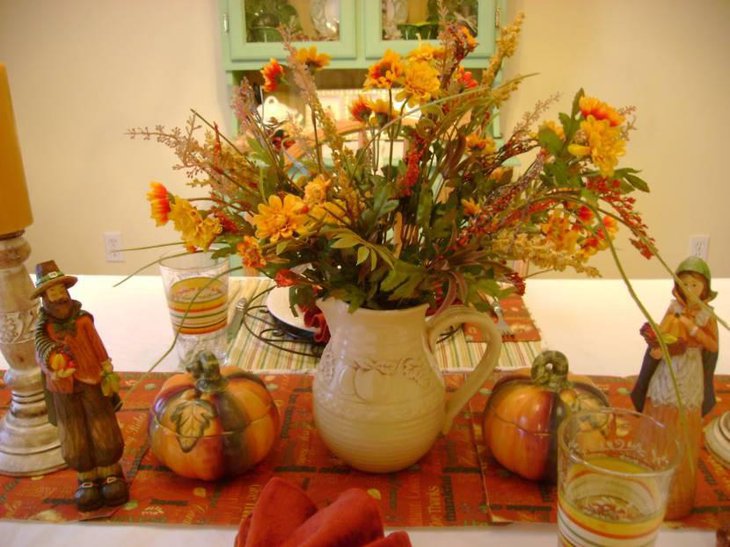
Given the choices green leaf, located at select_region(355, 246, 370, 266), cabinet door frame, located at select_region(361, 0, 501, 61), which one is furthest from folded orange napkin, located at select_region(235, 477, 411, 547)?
cabinet door frame, located at select_region(361, 0, 501, 61)

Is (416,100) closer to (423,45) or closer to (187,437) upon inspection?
(423,45)

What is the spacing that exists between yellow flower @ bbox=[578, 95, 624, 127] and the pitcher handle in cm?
25

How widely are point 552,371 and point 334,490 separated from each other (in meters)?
0.27

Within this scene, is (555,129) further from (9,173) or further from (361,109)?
(9,173)

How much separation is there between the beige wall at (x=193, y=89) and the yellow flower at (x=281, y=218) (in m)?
2.09

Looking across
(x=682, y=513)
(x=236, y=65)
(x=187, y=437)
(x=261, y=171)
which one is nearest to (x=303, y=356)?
(x=187, y=437)

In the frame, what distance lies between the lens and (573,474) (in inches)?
22.0

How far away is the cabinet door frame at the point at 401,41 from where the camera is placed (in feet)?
6.73

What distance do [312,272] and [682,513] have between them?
0.46 meters

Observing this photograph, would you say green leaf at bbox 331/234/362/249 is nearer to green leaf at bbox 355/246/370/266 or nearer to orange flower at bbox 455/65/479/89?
green leaf at bbox 355/246/370/266

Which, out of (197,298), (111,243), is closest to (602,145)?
(197,298)

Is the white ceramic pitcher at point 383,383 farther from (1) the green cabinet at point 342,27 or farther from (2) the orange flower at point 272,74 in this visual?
(1) the green cabinet at point 342,27

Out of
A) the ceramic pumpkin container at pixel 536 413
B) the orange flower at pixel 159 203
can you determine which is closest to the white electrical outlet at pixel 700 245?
the ceramic pumpkin container at pixel 536 413

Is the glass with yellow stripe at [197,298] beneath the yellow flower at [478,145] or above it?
beneath
